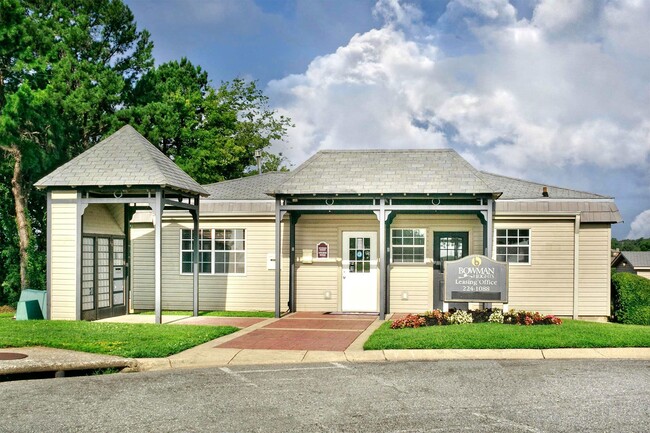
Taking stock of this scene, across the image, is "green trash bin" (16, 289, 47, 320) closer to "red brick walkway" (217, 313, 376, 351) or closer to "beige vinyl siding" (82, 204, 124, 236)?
"beige vinyl siding" (82, 204, 124, 236)

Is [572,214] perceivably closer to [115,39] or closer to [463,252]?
[463,252]

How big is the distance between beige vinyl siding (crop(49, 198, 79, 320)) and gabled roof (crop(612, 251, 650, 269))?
42.3 m

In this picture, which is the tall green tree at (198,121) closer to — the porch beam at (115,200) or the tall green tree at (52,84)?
the tall green tree at (52,84)

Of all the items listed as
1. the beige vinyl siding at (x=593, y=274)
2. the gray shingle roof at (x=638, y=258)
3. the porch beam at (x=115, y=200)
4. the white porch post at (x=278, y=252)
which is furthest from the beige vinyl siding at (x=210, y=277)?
the gray shingle roof at (x=638, y=258)

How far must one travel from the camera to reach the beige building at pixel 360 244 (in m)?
18.2

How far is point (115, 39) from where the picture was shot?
31844 millimetres

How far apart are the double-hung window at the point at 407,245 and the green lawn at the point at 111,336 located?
20.1ft

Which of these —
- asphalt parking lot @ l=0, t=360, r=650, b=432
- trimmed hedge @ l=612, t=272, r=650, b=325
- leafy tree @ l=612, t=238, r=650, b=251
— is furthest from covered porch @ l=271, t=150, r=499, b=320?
leafy tree @ l=612, t=238, r=650, b=251

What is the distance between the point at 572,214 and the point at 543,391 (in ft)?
35.9

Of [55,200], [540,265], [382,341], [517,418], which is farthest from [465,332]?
[55,200]

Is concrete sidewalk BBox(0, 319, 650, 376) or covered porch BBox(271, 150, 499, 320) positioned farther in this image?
covered porch BBox(271, 150, 499, 320)

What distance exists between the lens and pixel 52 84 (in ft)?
92.6

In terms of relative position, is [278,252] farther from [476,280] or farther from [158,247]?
[476,280]

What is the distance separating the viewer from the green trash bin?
16.1m
